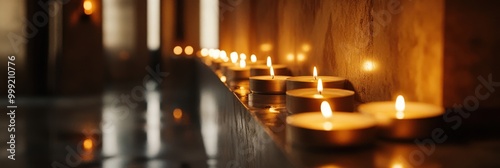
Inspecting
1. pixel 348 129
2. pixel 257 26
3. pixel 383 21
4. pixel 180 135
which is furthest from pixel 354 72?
pixel 180 135

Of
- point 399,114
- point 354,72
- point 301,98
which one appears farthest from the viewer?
point 354,72

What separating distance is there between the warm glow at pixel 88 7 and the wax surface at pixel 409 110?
751 centimetres

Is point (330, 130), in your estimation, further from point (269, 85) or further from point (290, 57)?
point (290, 57)

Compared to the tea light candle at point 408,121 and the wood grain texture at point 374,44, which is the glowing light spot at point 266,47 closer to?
the wood grain texture at point 374,44

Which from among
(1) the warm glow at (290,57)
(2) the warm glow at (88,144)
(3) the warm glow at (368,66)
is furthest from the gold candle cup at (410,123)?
(2) the warm glow at (88,144)

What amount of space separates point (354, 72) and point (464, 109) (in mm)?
550

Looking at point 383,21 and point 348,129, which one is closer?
point 348,129

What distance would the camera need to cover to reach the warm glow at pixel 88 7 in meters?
7.89

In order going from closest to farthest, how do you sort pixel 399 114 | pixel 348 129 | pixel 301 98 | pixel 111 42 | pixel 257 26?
pixel 348 129
pixel 399 114
pixel 301 98
pixel 257 26
pixel 111 42

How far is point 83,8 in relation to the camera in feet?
25.9

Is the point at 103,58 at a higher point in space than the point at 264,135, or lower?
higher

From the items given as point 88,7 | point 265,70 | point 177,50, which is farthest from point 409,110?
point 88,7

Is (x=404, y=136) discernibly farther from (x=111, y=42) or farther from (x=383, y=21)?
(x=111, y=42)

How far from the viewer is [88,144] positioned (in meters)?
4.00
